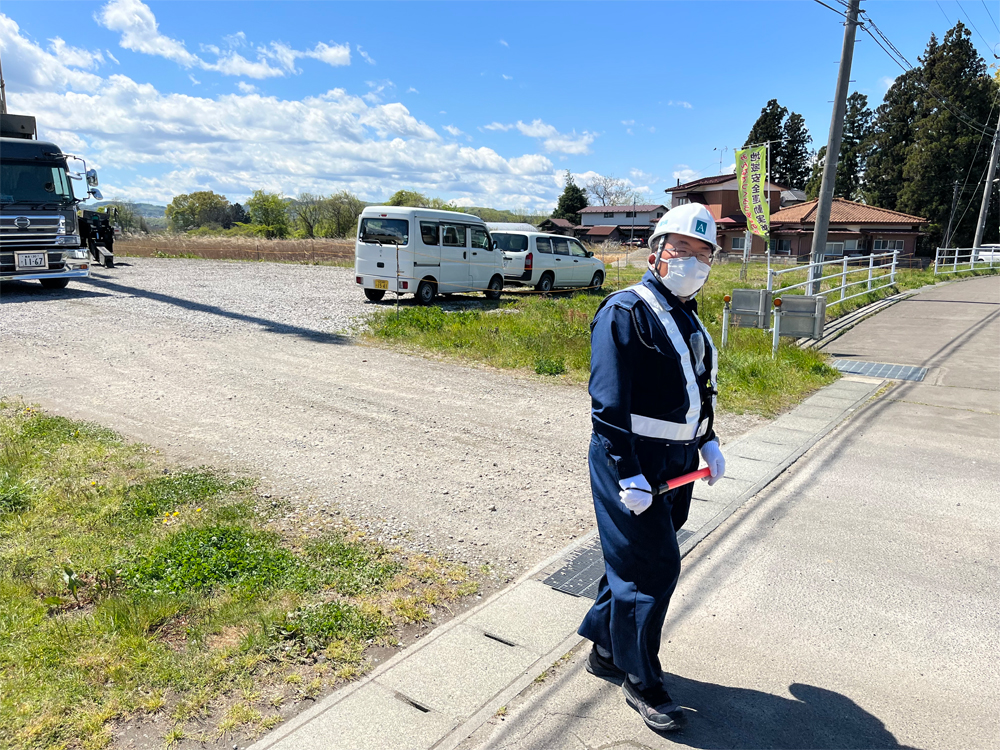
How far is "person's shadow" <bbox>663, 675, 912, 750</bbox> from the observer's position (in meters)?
2.46

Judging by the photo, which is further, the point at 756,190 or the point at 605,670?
the point at 756,190

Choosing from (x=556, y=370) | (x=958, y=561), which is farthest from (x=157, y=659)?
(x=556, y=370)

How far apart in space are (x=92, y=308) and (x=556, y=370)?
9.58 m

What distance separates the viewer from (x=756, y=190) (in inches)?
552

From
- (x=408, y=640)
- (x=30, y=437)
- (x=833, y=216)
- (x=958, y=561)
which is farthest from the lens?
(x=833, y=216)

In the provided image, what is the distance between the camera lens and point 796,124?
207ft

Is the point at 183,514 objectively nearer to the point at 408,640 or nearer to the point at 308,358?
the point at 408,640

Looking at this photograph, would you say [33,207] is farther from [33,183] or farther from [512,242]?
[512,242]

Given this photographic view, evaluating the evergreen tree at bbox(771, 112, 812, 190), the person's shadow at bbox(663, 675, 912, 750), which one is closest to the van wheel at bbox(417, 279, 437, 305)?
the person's shadow at bbox(663, 675, 912, 750)

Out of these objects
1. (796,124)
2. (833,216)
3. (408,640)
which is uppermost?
(796,124)

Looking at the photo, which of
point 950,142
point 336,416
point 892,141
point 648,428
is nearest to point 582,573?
point 648,428

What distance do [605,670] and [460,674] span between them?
61 centimetres

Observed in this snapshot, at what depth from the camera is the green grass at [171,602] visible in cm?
258

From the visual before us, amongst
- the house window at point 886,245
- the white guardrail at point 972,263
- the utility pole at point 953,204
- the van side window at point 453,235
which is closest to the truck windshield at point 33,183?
the van side window at point 453,235
